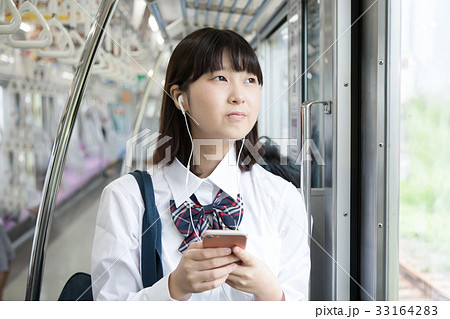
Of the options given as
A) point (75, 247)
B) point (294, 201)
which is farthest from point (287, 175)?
point (75, 247)

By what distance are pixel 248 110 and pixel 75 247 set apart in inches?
22.1

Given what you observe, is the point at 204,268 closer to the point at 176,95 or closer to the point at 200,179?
the point at 200,179

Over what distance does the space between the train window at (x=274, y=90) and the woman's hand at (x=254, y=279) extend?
253 mm

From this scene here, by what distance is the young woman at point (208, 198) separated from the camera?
Result: 27.4 inches

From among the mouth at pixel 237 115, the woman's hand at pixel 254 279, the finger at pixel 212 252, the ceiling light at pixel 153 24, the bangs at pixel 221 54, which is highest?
the ceiling light at pixel 153 24

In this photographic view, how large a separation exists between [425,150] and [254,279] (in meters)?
0.38

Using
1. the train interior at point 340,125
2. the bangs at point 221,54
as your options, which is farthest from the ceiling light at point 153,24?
the bangs at point 221,54

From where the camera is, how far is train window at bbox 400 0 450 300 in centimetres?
70

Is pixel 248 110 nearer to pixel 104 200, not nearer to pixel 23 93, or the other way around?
pixel 104 200

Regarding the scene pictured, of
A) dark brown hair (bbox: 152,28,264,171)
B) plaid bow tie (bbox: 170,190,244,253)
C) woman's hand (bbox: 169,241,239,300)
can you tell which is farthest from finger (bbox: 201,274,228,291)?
dark brown hair (bbox: 152,28,264,171)

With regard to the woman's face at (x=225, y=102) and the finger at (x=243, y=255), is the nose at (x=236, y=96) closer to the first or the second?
the woman's face at (x=225, y=102)

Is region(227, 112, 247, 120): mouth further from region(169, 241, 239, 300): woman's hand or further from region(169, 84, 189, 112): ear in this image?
region(169, 241, 239, 300): woman's hand

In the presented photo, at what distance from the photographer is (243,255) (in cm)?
63
